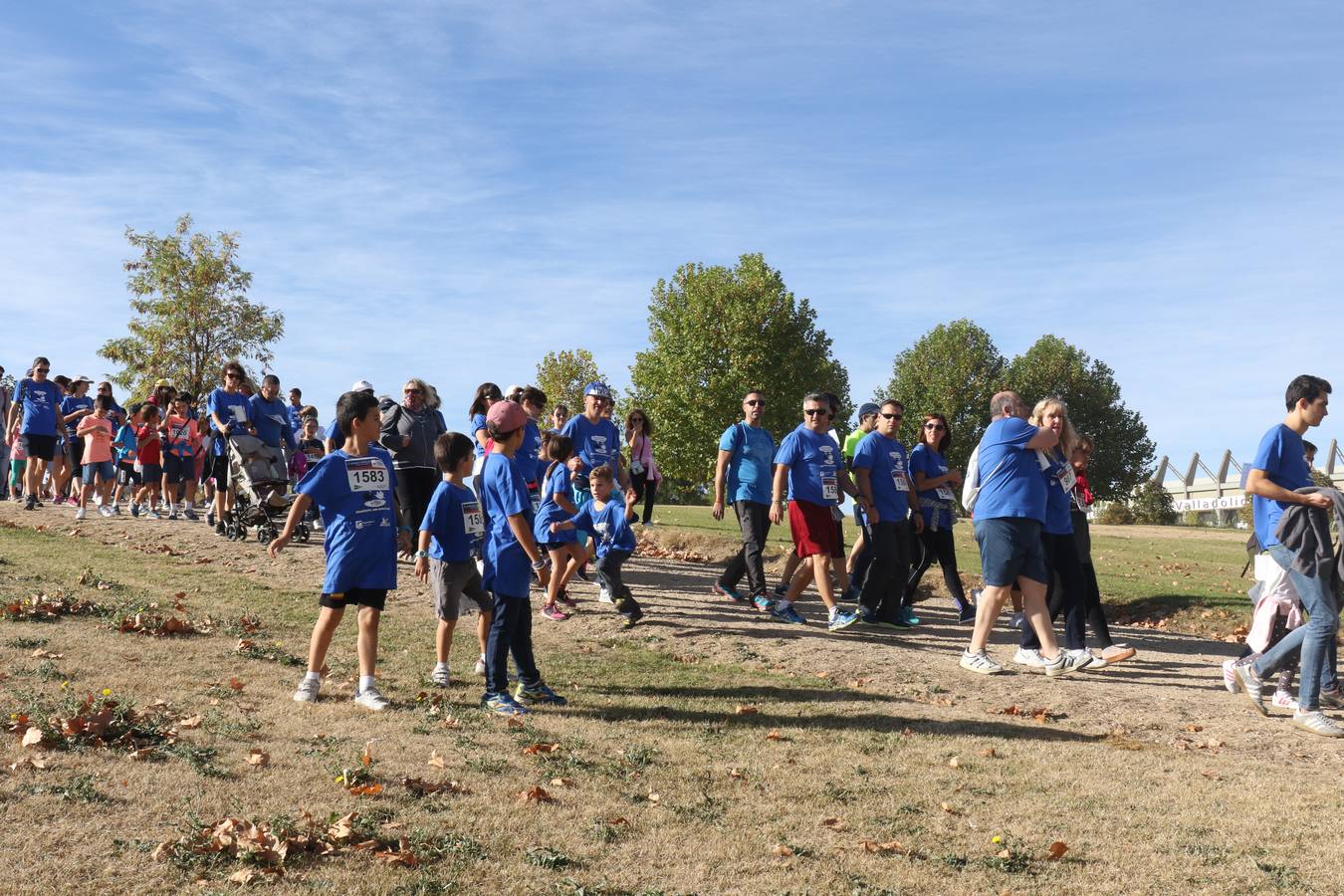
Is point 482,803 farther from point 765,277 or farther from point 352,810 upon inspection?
point 765,277

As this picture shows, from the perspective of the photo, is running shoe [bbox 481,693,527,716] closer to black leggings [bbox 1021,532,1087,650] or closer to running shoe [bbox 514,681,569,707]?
running shoe [bbox 514,681,569,707]

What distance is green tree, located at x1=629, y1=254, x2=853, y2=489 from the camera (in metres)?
48.4

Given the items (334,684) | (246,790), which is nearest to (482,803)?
(246,790)

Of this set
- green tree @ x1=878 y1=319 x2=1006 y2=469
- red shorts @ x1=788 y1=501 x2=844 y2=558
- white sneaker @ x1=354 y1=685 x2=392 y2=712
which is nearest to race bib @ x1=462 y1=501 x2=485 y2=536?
white sneaker @ x1=354 y1=685 x2=392 y2=712

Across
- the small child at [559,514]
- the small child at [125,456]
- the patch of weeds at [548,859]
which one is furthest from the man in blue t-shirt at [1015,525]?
the small child at [125,456]

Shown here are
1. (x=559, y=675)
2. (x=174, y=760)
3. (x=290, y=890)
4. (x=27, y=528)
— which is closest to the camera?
(x=290, y=890)

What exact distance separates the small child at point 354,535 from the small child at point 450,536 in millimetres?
399

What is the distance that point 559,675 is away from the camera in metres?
8.62

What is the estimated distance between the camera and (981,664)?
892cm

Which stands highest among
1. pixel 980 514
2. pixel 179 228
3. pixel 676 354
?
pixel 179 228

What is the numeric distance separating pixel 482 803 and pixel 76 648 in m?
4.48

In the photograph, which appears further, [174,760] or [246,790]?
[174,760]

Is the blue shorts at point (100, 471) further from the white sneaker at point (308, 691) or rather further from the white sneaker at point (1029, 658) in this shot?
the white sneaker at point (1029, 658)

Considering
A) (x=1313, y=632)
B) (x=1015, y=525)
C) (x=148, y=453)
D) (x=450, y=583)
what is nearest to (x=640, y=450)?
(x=148, y=453)
